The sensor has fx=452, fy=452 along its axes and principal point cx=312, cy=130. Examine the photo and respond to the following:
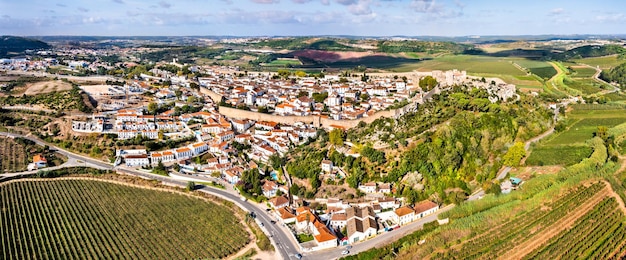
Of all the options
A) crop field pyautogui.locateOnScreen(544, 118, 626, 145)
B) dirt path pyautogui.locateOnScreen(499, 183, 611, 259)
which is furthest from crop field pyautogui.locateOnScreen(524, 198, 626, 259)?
crop field pyautogui.locateOnScreen(544, 118, 626, 145)

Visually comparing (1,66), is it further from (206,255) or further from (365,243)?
(365,243)

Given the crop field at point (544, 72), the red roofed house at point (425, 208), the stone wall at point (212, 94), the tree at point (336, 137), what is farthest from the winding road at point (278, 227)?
the crop field at point (544, 72)

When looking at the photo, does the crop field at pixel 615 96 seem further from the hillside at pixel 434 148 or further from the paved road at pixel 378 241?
the paved road at pixel 378 241

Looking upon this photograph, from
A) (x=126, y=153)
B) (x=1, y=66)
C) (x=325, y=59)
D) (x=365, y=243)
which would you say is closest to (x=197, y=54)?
(x=325, y=59)

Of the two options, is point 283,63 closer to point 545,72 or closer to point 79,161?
point 545,72

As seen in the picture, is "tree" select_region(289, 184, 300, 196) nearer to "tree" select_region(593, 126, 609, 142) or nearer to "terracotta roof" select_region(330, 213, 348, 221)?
"terracotta roof" select_region(330, 213, 348, 221)

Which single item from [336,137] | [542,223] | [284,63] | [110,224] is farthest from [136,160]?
[284,63]
